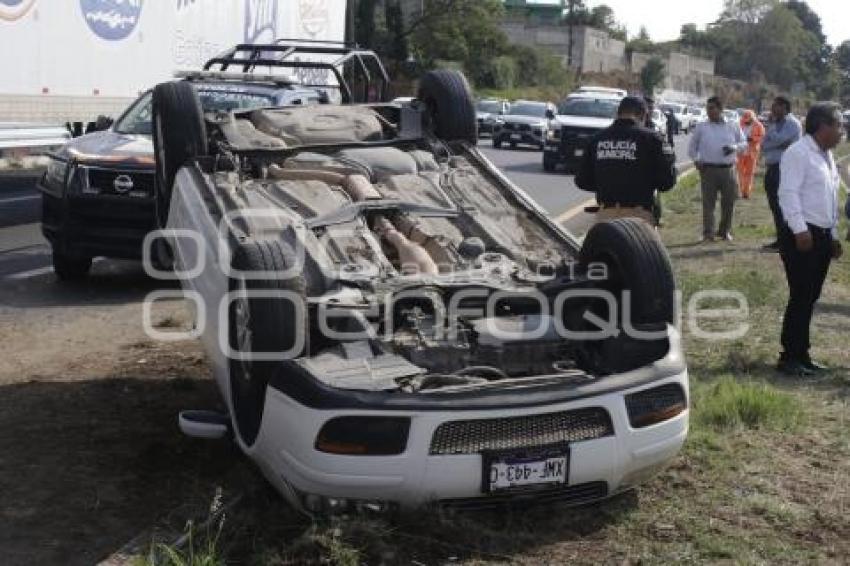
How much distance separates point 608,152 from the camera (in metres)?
7.72

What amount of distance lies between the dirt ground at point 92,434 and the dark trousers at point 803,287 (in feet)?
11.9

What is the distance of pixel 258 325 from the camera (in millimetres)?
4227

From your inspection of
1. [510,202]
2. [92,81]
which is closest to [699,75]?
[92,81]

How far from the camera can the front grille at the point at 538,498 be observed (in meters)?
4.09

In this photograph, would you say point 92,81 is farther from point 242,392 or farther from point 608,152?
point 242,392

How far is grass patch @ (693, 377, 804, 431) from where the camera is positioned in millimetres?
5707

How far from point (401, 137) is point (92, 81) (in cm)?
934

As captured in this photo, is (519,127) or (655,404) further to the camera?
(519,127)

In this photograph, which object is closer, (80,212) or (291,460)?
(291,460)

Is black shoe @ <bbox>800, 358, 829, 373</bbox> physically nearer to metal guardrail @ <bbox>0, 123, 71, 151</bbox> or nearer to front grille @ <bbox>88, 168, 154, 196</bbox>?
front grille @ <bbox>88, 168, 154, 196</bbox>

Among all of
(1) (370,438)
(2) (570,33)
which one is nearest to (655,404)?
(1) (370,438)

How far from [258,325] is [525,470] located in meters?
1.16

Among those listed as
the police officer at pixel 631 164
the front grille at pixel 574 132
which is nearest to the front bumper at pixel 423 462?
the police officer at pixel 631 164

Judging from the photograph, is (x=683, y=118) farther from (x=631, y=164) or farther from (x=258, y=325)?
(x=258, y=325)
